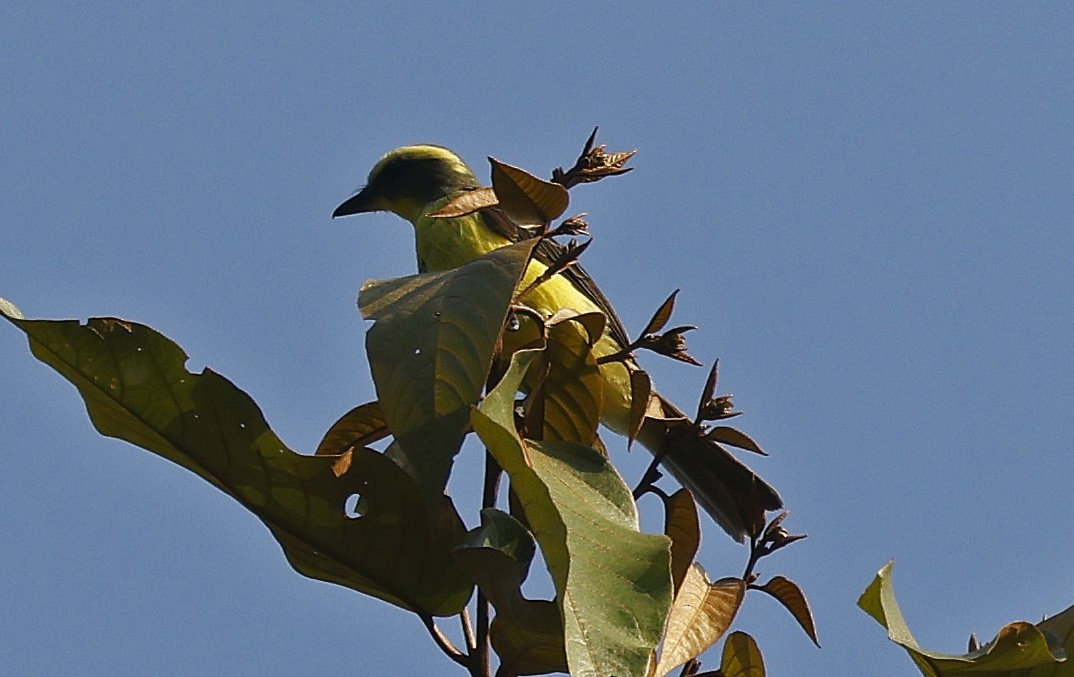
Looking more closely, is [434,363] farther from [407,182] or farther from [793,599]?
[407,182]

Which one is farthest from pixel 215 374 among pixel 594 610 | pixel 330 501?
pixel 594 610

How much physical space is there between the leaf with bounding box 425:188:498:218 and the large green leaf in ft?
0.96

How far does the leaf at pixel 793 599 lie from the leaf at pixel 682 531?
13cm

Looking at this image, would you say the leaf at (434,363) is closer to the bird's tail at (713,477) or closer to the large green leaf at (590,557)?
the large green leaf at (590,557)

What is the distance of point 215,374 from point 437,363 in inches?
12.4

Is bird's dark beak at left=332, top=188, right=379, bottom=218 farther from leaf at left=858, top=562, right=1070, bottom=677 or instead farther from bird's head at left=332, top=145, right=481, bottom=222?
leaf at left=858, top=562, right=1070, bottom=677

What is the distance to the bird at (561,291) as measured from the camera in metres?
2.18

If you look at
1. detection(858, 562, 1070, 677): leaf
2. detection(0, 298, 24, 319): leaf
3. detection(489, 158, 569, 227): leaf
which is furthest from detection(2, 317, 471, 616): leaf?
detection(858, 562, 1070, 677): leaf

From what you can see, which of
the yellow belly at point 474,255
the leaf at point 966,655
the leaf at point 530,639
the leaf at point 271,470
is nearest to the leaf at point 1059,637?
the leaf at point 966,655

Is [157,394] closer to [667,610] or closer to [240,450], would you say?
[240,450]

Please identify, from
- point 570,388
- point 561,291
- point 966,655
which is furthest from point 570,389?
point 561,291

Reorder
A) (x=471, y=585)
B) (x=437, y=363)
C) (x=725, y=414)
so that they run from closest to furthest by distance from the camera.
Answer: (x=437, y=363) < (x=471, y=585) < (x=725, y=414)

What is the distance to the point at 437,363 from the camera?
149 centimetres

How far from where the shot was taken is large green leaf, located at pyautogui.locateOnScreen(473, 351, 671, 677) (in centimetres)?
129
